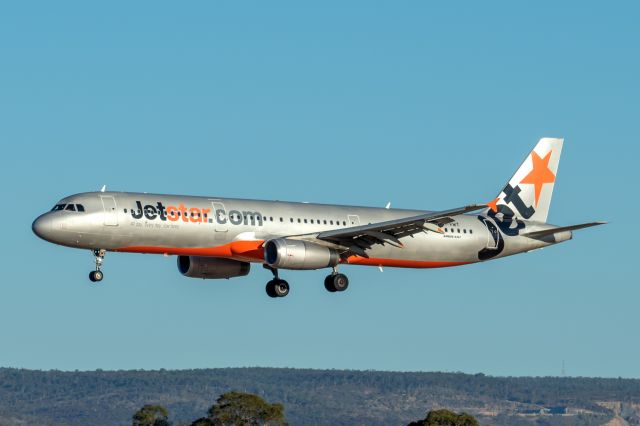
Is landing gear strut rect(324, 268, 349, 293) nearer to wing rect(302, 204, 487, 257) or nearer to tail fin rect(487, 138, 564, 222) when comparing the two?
wing rect(302, 204, 487, 257)

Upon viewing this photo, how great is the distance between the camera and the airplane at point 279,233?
7644 centimetres

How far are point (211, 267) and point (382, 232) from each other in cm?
1058

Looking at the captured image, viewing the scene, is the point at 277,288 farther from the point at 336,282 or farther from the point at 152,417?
the point at 152,417

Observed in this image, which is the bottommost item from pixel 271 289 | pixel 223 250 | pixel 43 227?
pixel 271 289

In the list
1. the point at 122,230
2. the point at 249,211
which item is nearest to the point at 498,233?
the point at 249,211

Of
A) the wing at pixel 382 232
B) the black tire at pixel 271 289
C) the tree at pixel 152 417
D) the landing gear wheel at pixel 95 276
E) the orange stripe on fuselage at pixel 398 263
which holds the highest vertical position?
the wing at pixel 382 232

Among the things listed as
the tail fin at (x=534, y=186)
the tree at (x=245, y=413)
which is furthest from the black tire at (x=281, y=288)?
the tree at (x=245, y=413)

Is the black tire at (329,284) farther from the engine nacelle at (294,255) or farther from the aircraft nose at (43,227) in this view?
the aircraft nose at (43,227)

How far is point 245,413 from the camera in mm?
139000

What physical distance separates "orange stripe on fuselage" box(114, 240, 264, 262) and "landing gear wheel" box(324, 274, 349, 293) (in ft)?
18.8

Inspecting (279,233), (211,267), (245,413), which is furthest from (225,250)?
(245,413)

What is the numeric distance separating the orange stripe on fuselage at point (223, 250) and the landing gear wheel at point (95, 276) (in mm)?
1788

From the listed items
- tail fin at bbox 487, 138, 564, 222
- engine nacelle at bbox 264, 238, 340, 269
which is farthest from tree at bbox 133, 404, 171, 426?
engine nacelle at bbox 264, 238, 340, 269

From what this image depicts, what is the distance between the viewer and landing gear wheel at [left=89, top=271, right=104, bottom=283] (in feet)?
254
